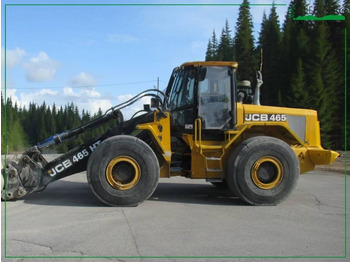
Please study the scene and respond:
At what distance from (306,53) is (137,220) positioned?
22858mm

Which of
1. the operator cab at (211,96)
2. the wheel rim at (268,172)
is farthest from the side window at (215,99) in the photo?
the wheel rim at (268,172)

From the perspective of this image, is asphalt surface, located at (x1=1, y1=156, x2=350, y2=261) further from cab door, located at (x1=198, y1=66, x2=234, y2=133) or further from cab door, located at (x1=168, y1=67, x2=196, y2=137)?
cab door, located at (x1=198, y1=66, x2=234, y2=133)

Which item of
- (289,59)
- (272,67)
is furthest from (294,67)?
(272,67)

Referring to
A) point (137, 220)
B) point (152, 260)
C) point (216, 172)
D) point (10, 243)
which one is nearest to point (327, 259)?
point (152, 260)

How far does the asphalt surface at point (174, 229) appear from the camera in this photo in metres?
4.53

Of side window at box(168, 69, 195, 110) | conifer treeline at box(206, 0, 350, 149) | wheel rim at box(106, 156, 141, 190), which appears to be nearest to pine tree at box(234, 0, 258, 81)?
conifer treeline at box(206, 0, 350, 149)

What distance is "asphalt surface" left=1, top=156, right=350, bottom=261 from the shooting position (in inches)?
178

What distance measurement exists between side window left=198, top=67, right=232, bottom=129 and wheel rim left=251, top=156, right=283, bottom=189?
3.47 ft

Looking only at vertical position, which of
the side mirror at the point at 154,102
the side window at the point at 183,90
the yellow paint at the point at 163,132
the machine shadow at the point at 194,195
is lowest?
the machine shadow at the point at 194,195

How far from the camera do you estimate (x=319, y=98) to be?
903 inches

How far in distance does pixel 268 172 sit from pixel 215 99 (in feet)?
5.89

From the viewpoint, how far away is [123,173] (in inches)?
279

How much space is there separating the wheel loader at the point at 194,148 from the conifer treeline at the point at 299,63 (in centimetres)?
320

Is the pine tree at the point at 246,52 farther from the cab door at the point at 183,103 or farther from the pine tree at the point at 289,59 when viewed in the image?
the pine tree at the point at 289,59
